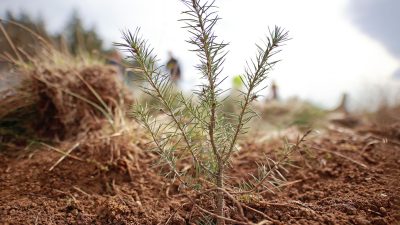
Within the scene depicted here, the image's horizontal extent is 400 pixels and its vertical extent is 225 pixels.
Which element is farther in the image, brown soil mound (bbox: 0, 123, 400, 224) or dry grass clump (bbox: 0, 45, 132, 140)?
dry grass clump (bbox: 0, 45, 132, 140)

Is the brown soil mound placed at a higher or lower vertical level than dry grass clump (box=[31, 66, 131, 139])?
lower

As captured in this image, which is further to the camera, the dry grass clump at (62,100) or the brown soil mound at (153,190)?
the dry grass clump at (62,100)

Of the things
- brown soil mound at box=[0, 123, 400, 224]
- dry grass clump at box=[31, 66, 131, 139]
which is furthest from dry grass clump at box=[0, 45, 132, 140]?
brown soil mound at box=[0, 123, 400, 224]

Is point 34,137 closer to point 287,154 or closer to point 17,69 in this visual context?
point 17,69

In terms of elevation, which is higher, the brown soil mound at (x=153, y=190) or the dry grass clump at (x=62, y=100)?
the dry grass clump at (x=62, y=100)

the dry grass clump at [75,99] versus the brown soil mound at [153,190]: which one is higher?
the dry grass clump at [75,99]

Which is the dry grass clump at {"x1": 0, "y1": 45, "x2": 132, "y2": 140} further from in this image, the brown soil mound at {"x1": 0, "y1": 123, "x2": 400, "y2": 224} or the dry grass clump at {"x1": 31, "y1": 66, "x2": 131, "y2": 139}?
the brown soil mound at {"x1": 0, "y1": 123, "x2": 400, "y2": 224}

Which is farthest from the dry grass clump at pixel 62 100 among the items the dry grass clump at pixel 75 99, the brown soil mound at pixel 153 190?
the brown soil mound at pixel 153 190

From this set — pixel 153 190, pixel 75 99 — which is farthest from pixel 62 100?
pixel 153 190

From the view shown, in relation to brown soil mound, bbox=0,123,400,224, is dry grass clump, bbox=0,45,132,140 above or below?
above

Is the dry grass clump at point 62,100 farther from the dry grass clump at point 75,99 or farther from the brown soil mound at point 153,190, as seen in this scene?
the brown soil mound at point 153,190
